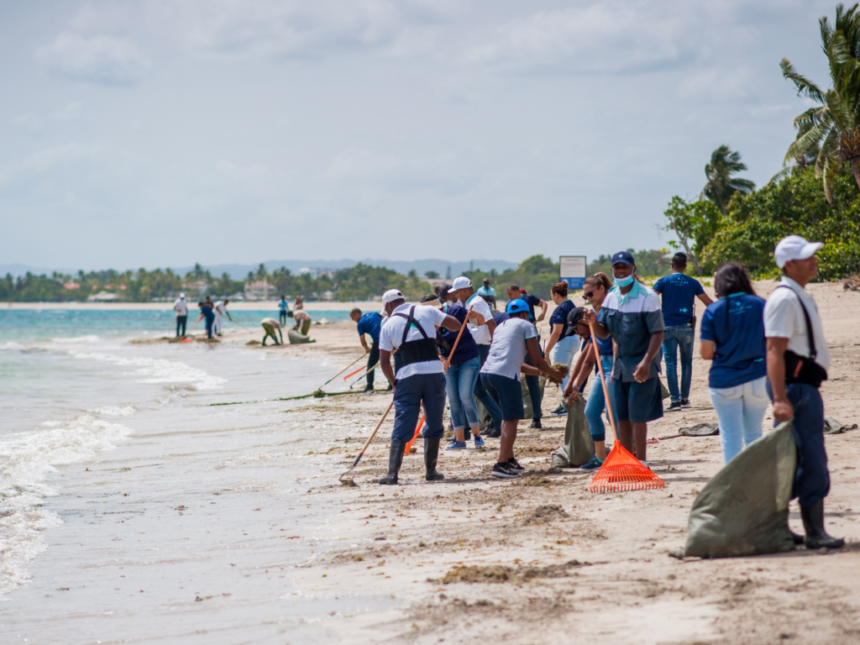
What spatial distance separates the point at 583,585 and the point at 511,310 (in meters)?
3.58

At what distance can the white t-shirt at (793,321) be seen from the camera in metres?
3.89

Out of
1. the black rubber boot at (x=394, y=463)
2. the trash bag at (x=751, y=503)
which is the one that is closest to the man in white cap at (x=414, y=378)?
the black rubber boot at (x=394, y=463)

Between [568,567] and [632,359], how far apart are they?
2236 millimetres

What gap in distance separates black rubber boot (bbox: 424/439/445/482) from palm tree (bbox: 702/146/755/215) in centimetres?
5477

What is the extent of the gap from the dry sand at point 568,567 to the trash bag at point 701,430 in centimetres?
32

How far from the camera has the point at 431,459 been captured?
7.18 m

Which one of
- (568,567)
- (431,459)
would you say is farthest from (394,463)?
(568,567)

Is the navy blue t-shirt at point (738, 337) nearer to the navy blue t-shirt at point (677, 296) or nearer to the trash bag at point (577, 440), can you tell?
the trash bag at point (577, 440)

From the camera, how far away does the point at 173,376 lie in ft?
67.9

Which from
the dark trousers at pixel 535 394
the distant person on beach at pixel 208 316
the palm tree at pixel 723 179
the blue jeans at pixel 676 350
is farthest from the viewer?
the palm tree at pixel 723 179

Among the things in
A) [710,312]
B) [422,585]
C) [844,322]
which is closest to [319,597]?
[422,585]

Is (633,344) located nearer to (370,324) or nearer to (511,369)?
(511,369)

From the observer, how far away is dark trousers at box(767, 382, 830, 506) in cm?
397

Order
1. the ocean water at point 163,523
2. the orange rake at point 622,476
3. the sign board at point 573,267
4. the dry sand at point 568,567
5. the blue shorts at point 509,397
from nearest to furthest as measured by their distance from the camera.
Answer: the dry sand at point 568,567, the ocean water at point 163,523, the orange rake at point 622,476, the blue shorts at point 509,397, the sign board at point 573,267
